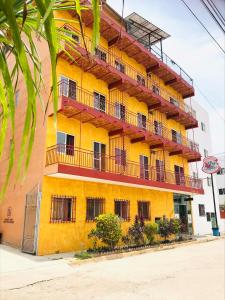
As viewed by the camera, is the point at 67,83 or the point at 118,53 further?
the point at 118,53

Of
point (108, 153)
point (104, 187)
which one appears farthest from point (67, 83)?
point (104, 187)

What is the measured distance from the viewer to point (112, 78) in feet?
60.5

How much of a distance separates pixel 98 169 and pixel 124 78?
651cm

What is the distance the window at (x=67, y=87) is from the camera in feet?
50.5

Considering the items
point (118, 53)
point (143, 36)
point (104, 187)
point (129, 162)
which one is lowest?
point (104, 187)

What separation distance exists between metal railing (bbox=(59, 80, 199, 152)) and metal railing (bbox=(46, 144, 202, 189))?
9.17 feet

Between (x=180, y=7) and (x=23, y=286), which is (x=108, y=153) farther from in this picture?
(x=180, y=7)

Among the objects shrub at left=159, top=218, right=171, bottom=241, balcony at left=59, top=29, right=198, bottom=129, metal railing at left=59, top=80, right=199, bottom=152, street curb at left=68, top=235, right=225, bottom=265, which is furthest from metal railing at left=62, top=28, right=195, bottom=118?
street curb at left=68, top=235, right=225, bottom=265

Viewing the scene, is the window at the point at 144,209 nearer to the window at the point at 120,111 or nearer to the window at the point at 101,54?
the window at the point at 120,111

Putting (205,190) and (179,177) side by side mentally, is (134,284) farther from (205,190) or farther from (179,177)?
(205,190)

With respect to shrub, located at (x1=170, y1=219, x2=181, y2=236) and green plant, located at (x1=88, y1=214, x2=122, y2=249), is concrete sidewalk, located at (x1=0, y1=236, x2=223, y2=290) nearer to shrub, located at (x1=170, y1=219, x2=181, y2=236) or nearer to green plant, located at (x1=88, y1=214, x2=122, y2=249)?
green plant, located at (x1=88, y1=214, x2=122, y2=249)

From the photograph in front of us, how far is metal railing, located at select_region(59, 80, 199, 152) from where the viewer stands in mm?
16242

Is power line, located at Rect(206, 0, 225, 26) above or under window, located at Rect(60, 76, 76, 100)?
under

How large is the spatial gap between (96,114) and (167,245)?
8957 mm
